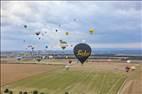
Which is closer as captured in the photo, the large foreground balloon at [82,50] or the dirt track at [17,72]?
the large foreground balloon at [82,50]

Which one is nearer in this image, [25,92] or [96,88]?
[25,92]

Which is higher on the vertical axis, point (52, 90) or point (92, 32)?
→ point (92, 32)

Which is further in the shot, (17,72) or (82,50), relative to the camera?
(17,72)

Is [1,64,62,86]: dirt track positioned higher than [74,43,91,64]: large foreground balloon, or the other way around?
[74,43,91,64]: large foreground balloon

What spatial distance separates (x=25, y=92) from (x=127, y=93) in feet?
46.9

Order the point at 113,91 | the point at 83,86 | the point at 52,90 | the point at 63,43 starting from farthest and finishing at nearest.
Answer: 1. the point at 63,43
2. the point at 83,86
3. the point at 52,90
4. the point at 113,91

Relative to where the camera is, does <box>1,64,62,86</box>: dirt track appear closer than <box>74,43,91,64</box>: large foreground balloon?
No

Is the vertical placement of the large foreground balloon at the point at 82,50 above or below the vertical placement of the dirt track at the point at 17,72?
above

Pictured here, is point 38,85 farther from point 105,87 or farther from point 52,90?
point 105,87

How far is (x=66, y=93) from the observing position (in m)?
46.3

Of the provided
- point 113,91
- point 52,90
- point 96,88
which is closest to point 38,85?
point 52,90

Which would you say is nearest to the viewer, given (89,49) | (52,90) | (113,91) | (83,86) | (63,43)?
(89,49)

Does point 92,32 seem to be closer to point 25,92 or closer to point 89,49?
point 89,49

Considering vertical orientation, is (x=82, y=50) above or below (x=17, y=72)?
above
